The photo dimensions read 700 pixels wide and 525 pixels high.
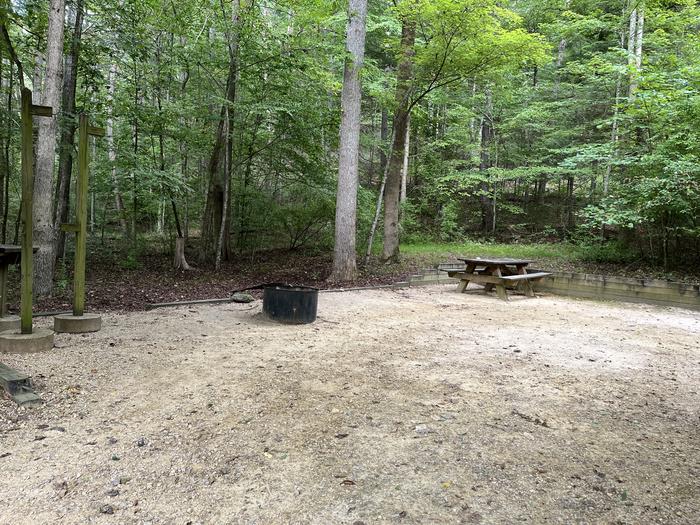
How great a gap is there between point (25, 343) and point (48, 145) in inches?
120

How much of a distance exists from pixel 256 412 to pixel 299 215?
29.9 ft

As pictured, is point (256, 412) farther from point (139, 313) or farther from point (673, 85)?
point (673, 85)

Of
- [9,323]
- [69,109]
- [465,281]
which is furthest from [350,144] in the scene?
[9,323]

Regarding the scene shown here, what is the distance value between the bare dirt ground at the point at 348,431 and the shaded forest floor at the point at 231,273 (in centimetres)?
236

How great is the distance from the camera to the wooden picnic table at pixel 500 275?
26.3 ft

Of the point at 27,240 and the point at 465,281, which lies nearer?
the point at 27,240

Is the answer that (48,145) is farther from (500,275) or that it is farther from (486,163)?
(486,163)

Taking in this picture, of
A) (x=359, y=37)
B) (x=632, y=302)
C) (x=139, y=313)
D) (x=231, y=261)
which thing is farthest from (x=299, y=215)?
(x=632, y=302)

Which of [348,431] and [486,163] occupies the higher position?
[486,163]

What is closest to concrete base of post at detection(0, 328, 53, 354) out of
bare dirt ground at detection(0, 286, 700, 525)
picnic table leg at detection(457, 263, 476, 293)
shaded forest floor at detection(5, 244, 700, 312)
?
bare dirt ground at detection(0, 286, 700, 525)

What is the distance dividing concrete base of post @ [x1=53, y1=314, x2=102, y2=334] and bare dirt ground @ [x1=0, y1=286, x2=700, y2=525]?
236 millimetres

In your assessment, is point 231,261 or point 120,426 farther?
point 231,261

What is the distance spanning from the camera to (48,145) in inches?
227

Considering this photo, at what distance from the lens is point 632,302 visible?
8047 millimetres
